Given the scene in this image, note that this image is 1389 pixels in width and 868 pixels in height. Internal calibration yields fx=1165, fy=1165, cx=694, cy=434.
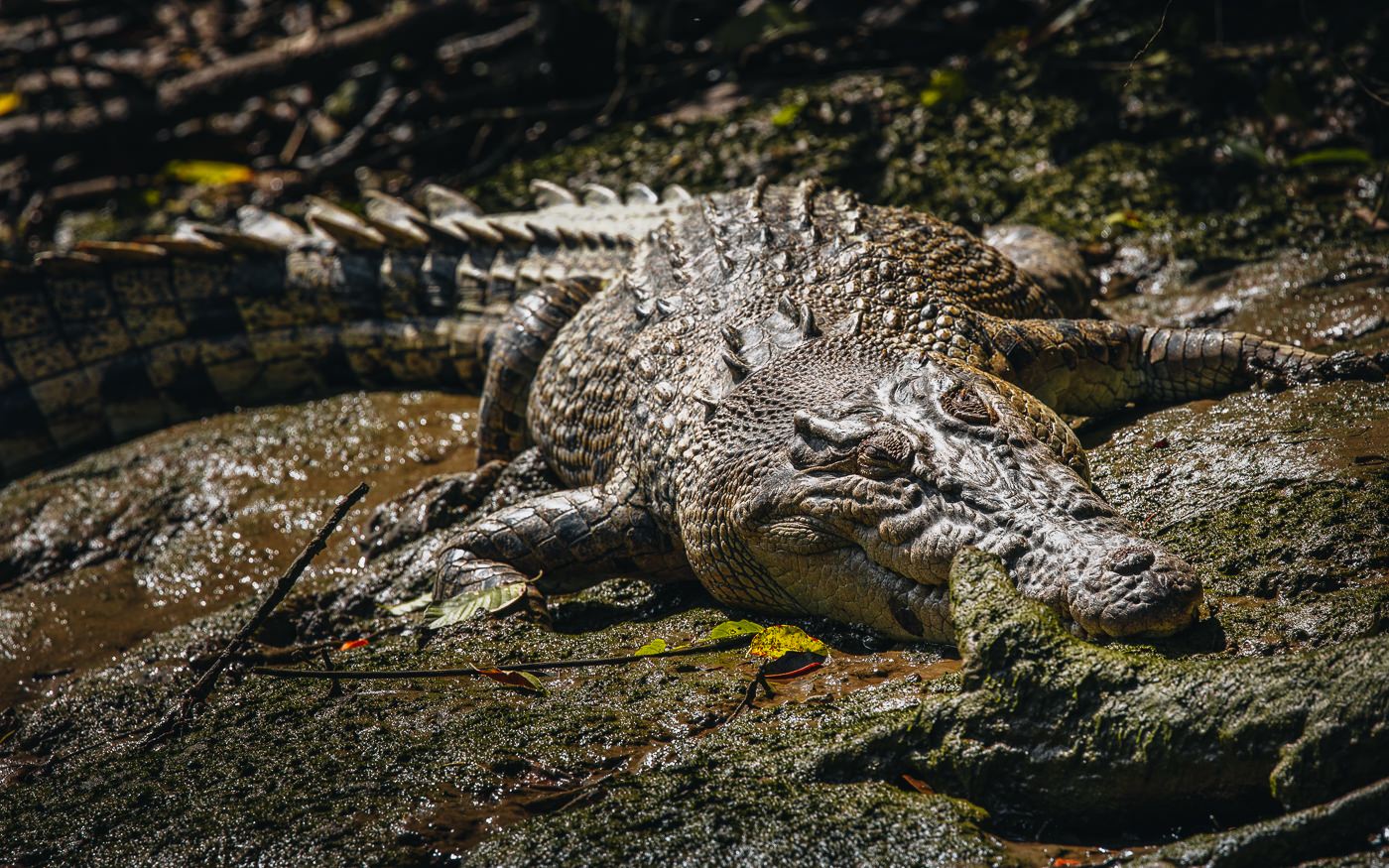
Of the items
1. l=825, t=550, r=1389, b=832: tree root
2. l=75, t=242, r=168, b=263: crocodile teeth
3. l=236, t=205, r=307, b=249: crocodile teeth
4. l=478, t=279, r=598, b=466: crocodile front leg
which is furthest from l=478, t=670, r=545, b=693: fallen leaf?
l=75, t=242, r=168, b=263: crocodile teeth

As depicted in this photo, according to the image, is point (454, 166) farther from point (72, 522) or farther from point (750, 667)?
point (750, 667)

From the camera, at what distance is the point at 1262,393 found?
12.4ft

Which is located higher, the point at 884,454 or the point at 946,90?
the point at 946,90

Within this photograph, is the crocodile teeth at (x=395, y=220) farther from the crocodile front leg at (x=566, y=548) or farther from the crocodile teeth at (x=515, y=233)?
the crocodile front leg at (x=566, y=548)

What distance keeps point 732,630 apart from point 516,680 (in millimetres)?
599

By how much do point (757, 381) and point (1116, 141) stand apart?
3518 mm

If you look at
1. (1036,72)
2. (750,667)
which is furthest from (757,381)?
(1036,72)

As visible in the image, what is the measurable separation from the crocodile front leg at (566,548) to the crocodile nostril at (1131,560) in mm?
1712

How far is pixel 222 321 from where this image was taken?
254 inches

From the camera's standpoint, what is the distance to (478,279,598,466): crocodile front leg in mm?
5270

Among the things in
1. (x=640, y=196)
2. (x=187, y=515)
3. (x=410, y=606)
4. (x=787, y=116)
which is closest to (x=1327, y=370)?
(x=410, y=606)

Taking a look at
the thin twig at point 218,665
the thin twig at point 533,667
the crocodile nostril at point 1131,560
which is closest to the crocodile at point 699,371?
the crocodile nostril at point 1131,560

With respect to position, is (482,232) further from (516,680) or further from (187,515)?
(516,680)

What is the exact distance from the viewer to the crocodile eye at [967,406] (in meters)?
3.06
